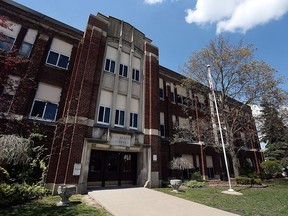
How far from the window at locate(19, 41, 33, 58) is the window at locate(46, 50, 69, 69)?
133 cm

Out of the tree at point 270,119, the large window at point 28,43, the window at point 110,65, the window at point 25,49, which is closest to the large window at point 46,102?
the window at point 25,49

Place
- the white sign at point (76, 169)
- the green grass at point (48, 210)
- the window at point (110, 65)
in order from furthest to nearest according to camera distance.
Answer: the window at point (110, 65), the white sign at point (76, 169), the green grass at point (48, 210)

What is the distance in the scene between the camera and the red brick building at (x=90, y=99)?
1112 centimetres

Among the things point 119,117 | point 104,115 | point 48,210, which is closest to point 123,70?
point 119,117

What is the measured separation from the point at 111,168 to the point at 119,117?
402cm

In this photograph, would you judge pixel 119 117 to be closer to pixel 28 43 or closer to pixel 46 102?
pixel 46 102

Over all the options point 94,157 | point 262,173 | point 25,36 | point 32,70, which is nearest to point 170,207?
point 94,157

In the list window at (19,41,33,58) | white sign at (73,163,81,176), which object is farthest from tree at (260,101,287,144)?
window at (19,41,33,58)

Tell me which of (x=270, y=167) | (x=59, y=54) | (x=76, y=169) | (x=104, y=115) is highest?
(x=59, y=54)

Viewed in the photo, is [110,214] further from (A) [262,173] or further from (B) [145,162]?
(A) [262,173]

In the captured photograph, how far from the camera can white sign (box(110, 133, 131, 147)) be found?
12.6 m

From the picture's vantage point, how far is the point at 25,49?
42.2ft

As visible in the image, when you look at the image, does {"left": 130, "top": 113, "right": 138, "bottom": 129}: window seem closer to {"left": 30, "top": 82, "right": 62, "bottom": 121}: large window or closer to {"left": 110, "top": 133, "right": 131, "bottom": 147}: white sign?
{"left": 110, "top": 133, "right": 131, "bottom": 147}: white sign

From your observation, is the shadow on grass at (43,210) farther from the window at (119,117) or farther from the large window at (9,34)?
the large window at (9,34)
